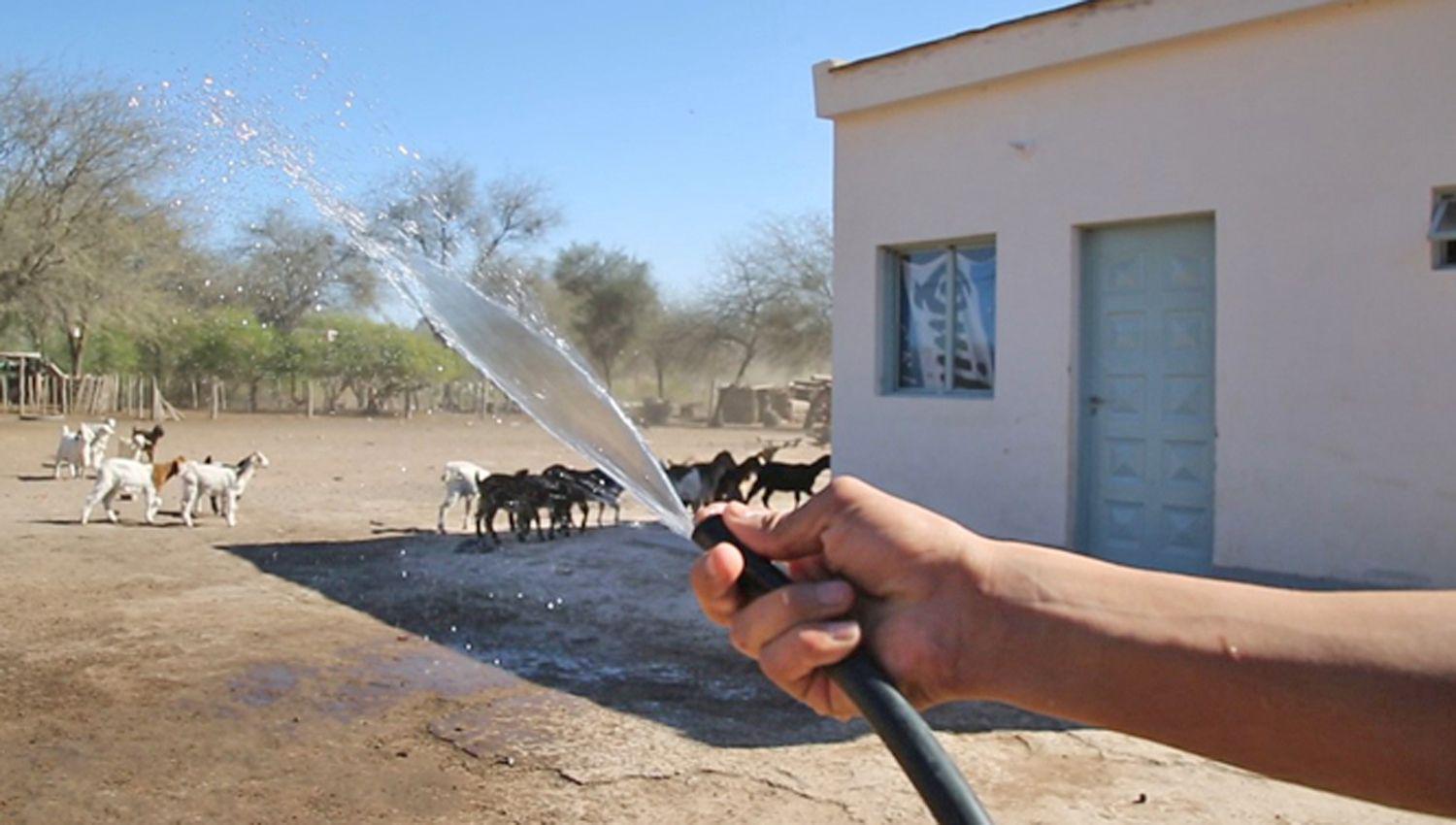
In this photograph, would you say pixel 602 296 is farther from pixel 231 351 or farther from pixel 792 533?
pixel 792 533

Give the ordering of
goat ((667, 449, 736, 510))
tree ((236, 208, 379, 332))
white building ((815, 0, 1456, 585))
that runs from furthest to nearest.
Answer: tree ((236, 208, 379, 332))
goat ((667, 449, 736, 510))
white building ((815, 0, 1456, 585))

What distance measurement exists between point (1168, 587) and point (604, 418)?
55.0 inches

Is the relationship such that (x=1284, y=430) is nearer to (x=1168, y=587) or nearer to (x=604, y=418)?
(x=604, y=418)

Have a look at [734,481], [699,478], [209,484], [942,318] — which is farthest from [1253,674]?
[209,484]

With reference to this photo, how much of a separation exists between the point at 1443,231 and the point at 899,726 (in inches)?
297

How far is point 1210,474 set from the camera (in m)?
8.80

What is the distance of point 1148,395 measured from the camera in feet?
30.1

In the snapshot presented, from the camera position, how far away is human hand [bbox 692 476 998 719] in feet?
4.65

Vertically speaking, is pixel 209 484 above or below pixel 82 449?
below

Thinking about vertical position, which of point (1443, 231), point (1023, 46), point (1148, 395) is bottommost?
point (1148, 395)

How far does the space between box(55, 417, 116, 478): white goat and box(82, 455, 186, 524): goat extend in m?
5.61

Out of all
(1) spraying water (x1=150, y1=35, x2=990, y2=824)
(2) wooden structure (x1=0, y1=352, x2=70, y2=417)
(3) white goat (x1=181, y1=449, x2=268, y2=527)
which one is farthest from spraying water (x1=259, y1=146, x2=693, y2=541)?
(2) wooden structure (x1=0, y1=352, x2=70, y2=417)

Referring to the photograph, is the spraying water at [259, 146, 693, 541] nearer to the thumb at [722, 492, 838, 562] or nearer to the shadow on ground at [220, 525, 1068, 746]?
the thumb at [722, 492, 838, 562]

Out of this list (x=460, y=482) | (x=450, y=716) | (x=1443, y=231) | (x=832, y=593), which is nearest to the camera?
(x=832, y=593)
